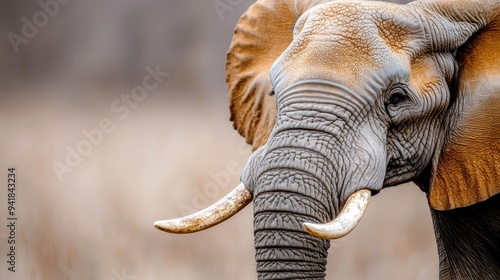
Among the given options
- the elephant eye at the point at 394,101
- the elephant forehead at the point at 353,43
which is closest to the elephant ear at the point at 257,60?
the elephant forehead at the point at 353,43

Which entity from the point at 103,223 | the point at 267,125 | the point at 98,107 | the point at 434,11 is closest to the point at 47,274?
the point at 103,223

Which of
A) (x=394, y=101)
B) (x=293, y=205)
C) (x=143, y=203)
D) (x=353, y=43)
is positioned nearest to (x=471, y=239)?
(x=394, y=101)

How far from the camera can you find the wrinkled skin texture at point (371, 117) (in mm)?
3080

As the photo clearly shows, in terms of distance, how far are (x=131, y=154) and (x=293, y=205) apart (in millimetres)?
3227

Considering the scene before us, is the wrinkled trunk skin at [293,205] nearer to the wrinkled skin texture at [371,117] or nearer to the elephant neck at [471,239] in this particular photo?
the wrinkled skin texture at [371,117]

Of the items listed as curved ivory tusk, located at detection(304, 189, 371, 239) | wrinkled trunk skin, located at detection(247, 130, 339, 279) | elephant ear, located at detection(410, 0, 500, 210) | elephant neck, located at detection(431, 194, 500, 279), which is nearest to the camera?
curved ivory tusk, located at detection(304, 189, 371, 239)

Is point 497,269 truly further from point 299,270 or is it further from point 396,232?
point 396,232

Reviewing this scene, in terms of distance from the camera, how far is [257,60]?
12.8 feet

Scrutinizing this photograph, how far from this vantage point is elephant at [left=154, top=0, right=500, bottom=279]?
307cm

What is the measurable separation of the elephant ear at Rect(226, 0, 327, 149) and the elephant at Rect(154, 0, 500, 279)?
2.1 inches

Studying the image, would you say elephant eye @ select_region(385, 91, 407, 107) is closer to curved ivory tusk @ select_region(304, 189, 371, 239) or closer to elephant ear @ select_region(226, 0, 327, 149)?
curved ivory tusk @ select_region(304, 189, 371, 239)

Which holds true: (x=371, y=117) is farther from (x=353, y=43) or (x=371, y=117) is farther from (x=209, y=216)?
(x=209, y=216)

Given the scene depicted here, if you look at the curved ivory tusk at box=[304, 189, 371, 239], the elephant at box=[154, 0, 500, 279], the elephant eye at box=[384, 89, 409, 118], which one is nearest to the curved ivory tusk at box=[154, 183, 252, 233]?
the elephant at box=[154, 0, 500, 279]

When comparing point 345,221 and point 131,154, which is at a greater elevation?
point 131,154
